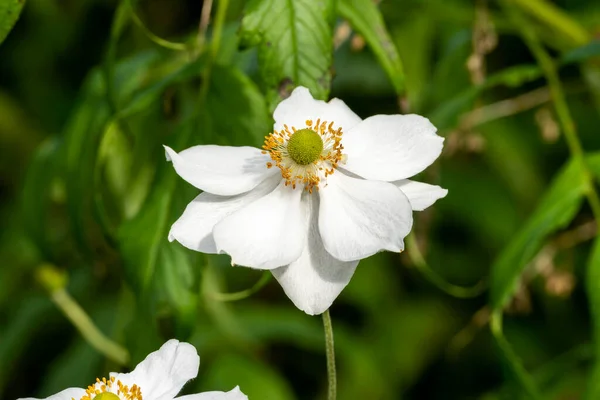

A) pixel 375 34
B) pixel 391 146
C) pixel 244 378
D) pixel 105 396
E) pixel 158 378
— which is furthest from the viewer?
pixel 244 378

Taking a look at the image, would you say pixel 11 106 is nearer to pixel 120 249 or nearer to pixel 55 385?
pixel 55 385

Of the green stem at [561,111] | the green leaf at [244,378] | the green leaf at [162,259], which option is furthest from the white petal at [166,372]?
the green leaf at [244,378]

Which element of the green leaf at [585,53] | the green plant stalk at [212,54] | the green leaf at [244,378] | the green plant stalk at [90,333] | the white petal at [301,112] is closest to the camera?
the white petal at [301,112]

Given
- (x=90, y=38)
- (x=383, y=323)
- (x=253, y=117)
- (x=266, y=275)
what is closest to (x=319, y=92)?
(x=253, y=117)

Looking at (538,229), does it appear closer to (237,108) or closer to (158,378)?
(237,108)

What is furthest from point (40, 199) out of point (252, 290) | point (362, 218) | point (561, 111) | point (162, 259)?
point (561, 111)

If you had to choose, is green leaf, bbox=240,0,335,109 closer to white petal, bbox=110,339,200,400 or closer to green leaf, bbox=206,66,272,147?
green leaf, bbox=206,66,272,147

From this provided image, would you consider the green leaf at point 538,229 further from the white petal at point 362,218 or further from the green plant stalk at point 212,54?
the green plant stalk at point 212,54

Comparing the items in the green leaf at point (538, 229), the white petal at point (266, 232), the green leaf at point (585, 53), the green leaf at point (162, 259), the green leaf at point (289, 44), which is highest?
the green leaf at point (289, 44)
